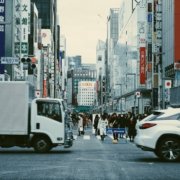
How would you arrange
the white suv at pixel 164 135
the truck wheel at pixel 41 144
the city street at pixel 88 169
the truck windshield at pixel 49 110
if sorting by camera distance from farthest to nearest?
the truck wheel at pixel 41 144
the truck windshield at pixel 49 110
the white suv at pixel 164 135
the city street at pixel 88 169

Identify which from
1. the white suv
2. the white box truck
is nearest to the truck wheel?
the white box truck

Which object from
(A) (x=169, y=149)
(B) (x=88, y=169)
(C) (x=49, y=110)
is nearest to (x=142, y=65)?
(C) (x=49, y=110)

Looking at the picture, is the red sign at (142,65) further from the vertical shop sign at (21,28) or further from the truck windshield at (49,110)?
the truck windshield at (49,110)

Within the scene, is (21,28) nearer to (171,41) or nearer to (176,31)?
(171,41)

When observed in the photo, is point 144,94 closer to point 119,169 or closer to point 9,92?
point 9,92

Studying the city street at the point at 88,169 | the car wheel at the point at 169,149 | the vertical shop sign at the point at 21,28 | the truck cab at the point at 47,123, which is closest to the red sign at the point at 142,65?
the vertical shop sign at the point at 21,28

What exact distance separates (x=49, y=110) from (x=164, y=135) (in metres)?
6.21

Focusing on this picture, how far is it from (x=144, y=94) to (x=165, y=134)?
91.4 metres

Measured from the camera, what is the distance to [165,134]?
62.4 ft

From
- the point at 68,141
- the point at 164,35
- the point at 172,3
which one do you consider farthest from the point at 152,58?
the point at 68,141

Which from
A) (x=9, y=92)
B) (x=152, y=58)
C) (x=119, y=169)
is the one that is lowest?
(x=119, y=169)

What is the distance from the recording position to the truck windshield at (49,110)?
23.9 m

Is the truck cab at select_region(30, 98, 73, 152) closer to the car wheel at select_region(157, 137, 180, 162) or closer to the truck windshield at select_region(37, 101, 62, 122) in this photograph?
the truck windshield at select_region(37, 101, 62, 122)

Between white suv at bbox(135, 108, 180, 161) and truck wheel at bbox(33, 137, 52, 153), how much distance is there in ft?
18.9
